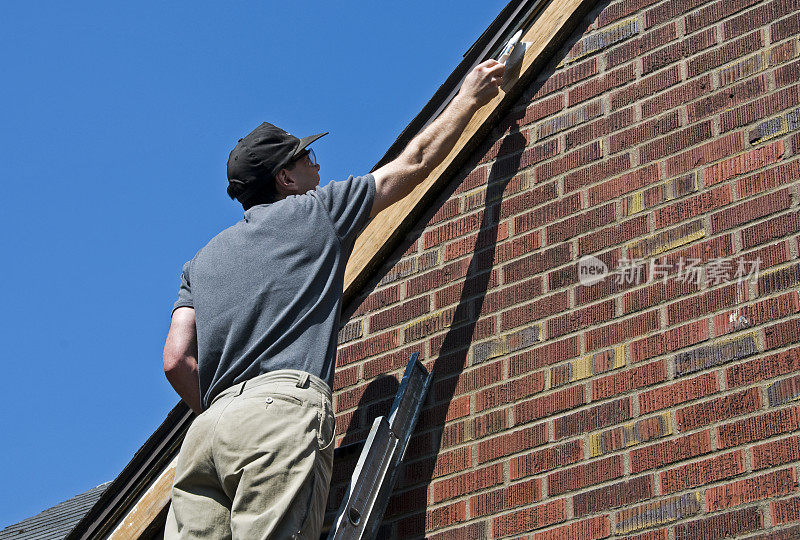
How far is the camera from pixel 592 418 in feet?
13.5

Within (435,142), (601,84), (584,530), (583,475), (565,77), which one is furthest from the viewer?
(565,77)

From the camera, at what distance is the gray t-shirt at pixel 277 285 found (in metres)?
4.03

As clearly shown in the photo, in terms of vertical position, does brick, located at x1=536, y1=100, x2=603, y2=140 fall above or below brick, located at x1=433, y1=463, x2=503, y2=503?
above

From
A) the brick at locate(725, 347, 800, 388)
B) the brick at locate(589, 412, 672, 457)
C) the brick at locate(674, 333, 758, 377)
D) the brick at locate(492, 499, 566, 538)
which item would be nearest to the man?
the brick at locate(492, 499, 566, 538)

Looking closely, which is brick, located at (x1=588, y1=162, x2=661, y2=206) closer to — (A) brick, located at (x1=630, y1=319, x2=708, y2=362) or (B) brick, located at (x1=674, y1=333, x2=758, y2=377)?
(A) brick, located at (x1=630, y1=319, x2=708, y2=362)

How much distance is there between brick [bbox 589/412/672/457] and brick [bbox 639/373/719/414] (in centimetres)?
4

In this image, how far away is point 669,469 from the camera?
3.83m

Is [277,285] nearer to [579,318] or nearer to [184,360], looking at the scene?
[184,360]

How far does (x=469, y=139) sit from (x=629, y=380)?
4.71 feet

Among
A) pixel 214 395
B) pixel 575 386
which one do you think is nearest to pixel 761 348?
pixel 575 386

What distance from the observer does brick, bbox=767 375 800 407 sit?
3695 mm

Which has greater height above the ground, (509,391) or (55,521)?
(55,521)

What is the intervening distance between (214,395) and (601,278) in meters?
1.45

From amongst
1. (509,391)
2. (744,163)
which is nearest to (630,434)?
(509,391)
